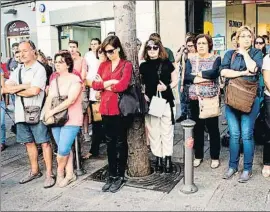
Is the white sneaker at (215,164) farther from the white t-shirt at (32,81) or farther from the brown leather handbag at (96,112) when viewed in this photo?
the white t-shirt at (32,81)

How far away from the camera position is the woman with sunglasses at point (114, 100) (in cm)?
409

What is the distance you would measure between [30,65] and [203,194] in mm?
2596

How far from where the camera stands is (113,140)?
13.8 feet

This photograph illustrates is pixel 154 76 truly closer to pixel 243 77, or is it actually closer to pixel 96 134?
pixel 243 77

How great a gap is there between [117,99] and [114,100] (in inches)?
1.5

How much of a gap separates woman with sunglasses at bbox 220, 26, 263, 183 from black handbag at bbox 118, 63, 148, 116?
41.9 inches

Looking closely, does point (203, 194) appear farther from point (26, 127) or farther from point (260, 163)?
point (26, 127)

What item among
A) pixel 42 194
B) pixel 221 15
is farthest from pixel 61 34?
pixel 42 194

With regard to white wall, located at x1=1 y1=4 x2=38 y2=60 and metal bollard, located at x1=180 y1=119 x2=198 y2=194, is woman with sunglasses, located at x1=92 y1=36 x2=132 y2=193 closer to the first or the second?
metal bollard, located at x1=180 y1=119 x2=198 y2=194

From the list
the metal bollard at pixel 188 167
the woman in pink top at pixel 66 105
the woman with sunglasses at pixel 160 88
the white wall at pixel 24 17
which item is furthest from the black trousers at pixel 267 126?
the white wall at pixel 24 17

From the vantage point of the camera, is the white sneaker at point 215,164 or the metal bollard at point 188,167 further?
the white sneaker at point 215,164

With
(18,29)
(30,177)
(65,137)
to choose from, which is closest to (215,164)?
(65,137)

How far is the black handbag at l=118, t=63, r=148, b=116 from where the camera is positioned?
4070 mm

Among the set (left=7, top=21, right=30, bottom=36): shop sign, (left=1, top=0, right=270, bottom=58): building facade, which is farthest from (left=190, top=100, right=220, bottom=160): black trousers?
(left=7, top=21, right=30, bottom=36): shop sign
